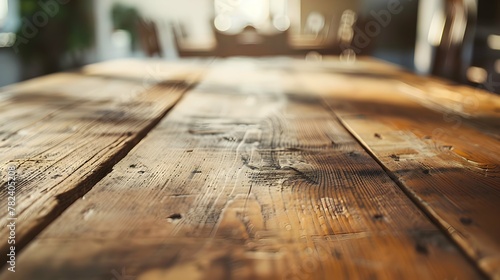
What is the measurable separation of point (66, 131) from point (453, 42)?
1.84 m

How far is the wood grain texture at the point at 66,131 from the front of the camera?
0.52m

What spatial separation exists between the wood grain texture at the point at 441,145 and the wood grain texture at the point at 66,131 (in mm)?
366

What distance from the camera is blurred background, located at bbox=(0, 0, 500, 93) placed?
11.7 ft

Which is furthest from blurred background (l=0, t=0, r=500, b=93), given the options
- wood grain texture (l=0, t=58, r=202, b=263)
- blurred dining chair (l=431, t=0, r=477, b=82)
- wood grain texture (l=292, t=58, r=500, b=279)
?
wood grain texture (l=0, t=58, r=202, b=263)

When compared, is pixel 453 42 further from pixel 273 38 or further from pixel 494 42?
pixel 494 42

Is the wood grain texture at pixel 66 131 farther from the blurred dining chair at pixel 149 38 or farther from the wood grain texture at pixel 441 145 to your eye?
the blurred dining chair at pixel 149 38

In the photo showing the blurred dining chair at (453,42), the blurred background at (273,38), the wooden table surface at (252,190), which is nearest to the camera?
the wooden table surface at (252,190)

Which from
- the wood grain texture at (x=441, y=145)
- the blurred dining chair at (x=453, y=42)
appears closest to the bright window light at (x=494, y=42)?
the blurred dining chair at (x=453, y=42)

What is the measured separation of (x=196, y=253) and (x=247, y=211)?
0.34 ft

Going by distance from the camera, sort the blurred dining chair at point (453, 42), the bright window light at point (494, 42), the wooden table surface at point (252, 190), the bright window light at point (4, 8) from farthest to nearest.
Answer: the bright window light at point (494, 42), the bright window light at point (4, 8), the blurred dining chair at point (453, 42), the wooden table surface at point (252, 190)

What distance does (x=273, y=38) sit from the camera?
3.97m

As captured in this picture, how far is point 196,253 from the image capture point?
15.1 inches

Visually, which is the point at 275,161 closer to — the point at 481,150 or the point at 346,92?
the point at 481,150

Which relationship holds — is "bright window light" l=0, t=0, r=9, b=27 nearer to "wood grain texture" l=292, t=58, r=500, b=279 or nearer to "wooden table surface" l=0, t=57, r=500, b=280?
"wooden table surface" l=0, t=57, r=500, b=280
